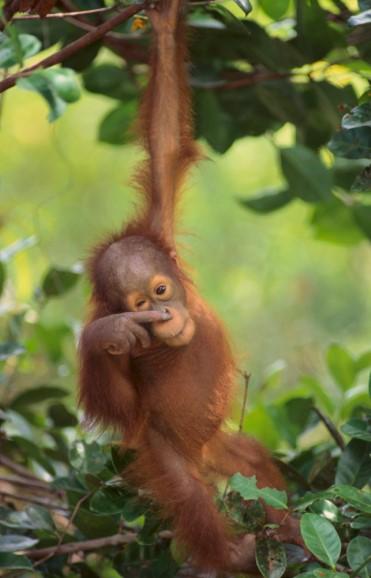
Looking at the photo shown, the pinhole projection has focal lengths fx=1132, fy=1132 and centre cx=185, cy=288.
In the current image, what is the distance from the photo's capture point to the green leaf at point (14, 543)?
2602 mm

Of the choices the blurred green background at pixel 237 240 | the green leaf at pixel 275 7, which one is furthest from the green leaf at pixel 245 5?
the blurred green background at pixel 237 240

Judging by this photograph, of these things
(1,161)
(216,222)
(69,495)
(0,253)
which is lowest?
(216,222)

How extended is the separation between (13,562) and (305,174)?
1504 mm

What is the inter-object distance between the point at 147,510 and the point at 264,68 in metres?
1.36

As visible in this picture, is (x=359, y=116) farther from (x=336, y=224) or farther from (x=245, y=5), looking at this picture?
(x=336, y=224)

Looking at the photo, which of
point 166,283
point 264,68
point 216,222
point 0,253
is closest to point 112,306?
point 166,283

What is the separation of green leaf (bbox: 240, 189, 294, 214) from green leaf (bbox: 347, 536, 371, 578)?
5.95 ft

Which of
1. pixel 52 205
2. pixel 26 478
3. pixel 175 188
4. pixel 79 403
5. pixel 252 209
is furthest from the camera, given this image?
pixel 52 205

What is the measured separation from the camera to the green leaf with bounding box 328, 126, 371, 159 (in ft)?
8.00

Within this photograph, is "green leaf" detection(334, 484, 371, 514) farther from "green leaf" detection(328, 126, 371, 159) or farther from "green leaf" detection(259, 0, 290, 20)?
"green leaf" detection(259, 0, 290, 20)

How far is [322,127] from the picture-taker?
347 cm

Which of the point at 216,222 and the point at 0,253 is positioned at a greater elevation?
the point at 0,253

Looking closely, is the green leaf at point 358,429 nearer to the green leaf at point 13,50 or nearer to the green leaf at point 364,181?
the green leaf at point 364,181

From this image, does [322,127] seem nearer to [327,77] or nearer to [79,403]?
[327,77]
